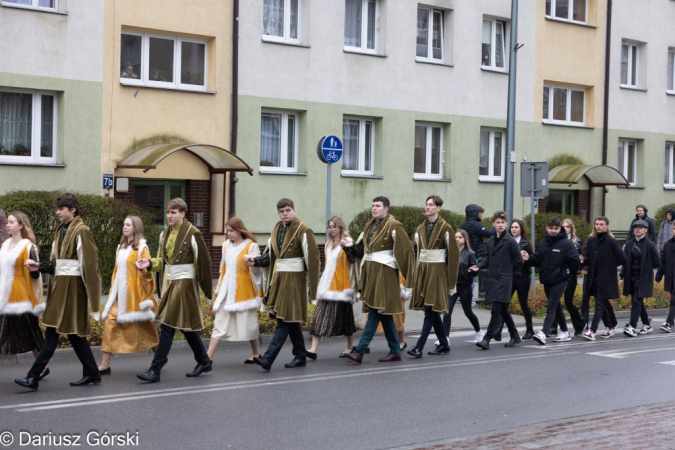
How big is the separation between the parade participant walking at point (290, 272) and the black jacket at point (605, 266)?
5102mm

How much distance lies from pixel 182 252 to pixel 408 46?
1524cm

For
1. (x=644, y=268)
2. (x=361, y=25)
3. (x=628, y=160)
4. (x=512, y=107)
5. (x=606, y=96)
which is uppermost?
(x=361, y=25)

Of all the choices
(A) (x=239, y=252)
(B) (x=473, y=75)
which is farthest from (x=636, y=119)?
(A) (x=239, y=252)

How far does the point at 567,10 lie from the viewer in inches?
1107

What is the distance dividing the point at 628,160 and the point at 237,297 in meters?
22.5

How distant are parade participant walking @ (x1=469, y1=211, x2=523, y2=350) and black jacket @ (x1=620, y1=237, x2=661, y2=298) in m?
2.36

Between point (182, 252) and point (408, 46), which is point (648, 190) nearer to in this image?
point (408, 46)

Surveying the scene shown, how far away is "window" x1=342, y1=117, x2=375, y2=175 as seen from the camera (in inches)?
923

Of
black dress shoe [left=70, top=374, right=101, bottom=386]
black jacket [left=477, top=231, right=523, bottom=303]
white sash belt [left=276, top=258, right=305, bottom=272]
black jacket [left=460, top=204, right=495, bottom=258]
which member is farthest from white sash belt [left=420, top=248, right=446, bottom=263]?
black dress shoe [left=70, top=374, right=101, bottom=386]

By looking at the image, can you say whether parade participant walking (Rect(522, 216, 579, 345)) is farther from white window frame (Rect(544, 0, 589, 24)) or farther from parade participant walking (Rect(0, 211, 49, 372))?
white window frame (Rect(544, 0, 589, 24))

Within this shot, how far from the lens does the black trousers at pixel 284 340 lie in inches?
416

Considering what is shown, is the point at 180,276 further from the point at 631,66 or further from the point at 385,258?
the point at 631,66

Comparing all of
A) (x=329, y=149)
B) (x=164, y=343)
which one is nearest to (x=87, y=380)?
(x=164, y=343)

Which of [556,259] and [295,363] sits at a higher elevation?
[556,259]
